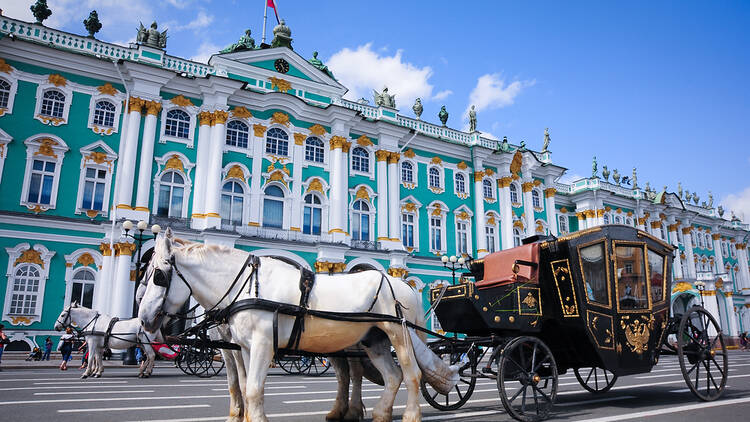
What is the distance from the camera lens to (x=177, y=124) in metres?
22.7

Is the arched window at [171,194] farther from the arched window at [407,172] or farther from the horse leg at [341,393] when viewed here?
A: the horse leg at [341,393]

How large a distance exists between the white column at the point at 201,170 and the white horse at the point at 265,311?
55.5 ft

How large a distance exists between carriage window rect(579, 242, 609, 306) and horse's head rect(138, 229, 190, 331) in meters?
5.64

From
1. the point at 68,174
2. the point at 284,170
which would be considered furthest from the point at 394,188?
the point at 68,174

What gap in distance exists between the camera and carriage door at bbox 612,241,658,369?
755 centimetres

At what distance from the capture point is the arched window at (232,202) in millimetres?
22906

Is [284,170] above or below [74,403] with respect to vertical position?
above

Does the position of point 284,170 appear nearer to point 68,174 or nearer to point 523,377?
point 68,174

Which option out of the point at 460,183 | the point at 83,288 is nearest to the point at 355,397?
the point at 83,288

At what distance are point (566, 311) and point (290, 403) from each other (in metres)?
4.64

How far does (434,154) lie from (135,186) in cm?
1677

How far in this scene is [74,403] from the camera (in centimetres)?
791

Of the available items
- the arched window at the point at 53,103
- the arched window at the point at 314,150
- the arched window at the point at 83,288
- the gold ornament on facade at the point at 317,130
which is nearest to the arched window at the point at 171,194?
the arched window at the point at 83,288

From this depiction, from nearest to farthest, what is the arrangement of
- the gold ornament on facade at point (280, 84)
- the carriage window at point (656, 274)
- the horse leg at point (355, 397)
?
the horse leg at point (355, 397) → the carriage window at point (656, 274) → the gold ornament on facade at point (280, 84)
